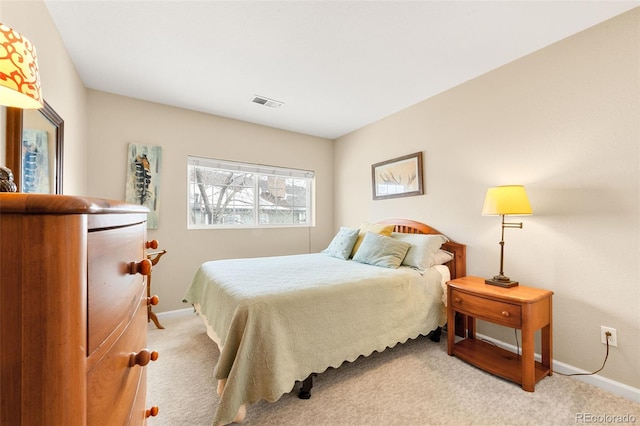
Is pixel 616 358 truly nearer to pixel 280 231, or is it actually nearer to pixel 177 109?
pixel 280 231

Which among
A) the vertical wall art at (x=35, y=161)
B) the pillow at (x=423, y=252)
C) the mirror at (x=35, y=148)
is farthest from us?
the pillow at (x=423, y=252)

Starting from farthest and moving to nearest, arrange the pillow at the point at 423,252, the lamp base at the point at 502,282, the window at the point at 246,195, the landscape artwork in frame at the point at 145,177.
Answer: the window at the point at 246,195 < the landscape artwork in frame at the point at 145,177 < the pillow at the point at 423,252 < the lamp base at the point at 502,282

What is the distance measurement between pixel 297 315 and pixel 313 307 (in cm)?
13

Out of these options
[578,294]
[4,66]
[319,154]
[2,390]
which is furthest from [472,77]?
[2,390]

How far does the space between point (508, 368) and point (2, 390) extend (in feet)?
8.68

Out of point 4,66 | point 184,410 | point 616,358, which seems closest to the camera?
point 4,66

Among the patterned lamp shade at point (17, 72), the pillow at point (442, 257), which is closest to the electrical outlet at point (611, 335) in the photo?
the pillow at point (442, 257)

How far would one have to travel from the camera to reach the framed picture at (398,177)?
319 centimetres

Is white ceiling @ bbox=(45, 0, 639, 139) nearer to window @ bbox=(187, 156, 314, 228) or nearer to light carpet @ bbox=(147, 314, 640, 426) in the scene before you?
window @ bbox=(187, 156, 314, 228)

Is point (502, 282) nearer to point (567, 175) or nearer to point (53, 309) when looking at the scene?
point (567, 175)

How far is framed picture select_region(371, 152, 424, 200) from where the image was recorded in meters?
3.19

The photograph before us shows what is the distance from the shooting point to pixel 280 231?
406cm

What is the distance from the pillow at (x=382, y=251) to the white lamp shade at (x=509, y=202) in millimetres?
837

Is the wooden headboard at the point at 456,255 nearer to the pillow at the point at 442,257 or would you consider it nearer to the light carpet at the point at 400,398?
the pillow at the point at 442,257
